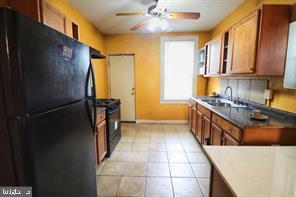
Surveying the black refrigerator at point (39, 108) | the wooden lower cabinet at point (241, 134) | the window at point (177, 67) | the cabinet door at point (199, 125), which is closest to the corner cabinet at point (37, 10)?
the black refrigerator at point (39, 108)

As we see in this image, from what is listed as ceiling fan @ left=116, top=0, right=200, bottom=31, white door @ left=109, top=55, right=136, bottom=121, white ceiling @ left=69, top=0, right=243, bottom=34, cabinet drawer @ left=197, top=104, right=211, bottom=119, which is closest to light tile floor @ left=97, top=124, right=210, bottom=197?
cabinet drawer @ left=197, top=104, right=211, bottom=119

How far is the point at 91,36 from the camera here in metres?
3.84

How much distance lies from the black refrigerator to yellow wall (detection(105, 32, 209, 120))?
3557 mm

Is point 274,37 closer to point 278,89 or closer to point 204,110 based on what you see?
point 278,89

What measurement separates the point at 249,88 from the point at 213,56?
106cm

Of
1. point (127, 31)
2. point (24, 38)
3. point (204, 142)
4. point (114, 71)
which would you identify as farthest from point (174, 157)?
point (127, 31)

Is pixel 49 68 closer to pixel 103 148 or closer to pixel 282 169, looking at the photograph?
pixel 282 169

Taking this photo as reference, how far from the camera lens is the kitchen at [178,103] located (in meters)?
1.07

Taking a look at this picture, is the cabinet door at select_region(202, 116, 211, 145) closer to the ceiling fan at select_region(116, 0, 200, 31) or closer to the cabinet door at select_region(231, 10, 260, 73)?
the cabinet door at select_region(231, 10, 260, 73)

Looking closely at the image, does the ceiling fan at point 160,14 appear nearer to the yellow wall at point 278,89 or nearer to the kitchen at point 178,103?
the kitchen at point 178,103

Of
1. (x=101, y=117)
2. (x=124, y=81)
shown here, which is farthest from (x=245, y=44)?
(x=124, y=81)

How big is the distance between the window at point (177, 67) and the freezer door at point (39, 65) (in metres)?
3.73

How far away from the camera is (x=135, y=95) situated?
5.00 meters

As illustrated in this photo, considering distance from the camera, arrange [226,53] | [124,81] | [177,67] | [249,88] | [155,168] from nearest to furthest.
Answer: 1. [155,168]
2. [249,88]
3. [226,53]
4. [177,67]
5. [124,81]
